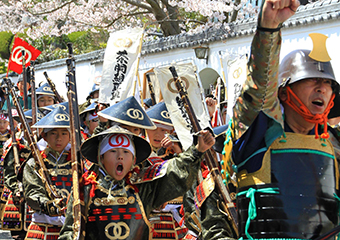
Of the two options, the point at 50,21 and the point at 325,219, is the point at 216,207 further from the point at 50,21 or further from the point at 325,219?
the point at 50,21

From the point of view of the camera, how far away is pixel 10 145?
8.42m

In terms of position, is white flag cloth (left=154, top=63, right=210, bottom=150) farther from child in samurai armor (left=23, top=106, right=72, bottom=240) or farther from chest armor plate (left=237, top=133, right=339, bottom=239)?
chest armor plate (left=237, top=133, right=339, bottom=239)

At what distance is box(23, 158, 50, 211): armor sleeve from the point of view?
5.61 metres

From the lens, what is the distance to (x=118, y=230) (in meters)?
4.25

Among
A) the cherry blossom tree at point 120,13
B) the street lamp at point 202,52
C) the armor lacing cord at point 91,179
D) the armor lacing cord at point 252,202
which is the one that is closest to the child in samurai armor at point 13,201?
the armor lacing cord at point 91,179

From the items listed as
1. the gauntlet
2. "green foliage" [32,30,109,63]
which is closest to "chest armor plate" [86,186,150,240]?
the gauntlet

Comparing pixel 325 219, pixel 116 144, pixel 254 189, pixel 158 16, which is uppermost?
pixel 158 16

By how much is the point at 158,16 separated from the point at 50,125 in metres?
10.7

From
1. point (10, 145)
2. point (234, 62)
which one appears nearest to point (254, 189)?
point (234, 62)

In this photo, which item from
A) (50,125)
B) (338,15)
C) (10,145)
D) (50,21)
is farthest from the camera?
(50,21)

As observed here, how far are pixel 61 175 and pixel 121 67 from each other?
193 cm

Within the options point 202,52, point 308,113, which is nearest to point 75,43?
point 202,52

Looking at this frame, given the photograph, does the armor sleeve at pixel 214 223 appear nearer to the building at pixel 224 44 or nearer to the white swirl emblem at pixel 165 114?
the white swirl emblem at pixel 165 114

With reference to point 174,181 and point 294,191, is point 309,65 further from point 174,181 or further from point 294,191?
point 174,181
